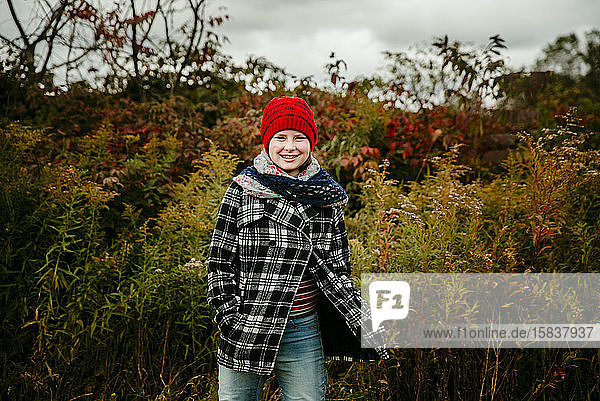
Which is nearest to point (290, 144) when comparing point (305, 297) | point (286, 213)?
point (286, 213)

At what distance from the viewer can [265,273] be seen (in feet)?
6.17

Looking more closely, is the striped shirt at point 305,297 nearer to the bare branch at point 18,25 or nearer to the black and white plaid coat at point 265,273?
the black and white plaid coat at point 265,273

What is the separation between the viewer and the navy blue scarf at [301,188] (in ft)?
6.28

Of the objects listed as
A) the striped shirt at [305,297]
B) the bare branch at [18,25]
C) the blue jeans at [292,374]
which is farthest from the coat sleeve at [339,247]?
the bare branch at [18,25]

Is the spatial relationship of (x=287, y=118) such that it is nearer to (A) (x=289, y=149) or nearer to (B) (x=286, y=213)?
(A) (x=289, y=149)

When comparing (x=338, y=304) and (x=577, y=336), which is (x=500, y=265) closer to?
(x=577, y=336)

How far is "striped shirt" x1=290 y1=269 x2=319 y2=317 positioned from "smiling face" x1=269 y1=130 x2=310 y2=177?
0.44 metres

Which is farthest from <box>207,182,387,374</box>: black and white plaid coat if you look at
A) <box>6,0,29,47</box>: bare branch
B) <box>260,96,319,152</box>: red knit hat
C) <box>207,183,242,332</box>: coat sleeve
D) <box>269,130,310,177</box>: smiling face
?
<box>6,0,29,47</box>: bare branch

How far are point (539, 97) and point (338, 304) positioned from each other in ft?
23.2

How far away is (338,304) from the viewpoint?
194 cm

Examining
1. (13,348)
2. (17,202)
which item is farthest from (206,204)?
(13,348)

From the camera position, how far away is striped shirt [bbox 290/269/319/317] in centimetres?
194

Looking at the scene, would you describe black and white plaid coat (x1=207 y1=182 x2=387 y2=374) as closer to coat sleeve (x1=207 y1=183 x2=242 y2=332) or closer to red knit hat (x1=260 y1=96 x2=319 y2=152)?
coat sleeve (x1=207 y1=183 x2=242 y2=332)

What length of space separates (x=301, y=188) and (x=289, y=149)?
0.55ft
